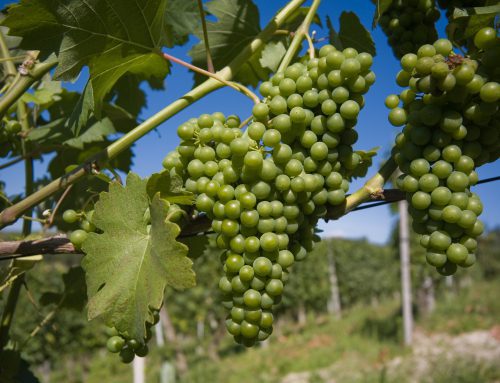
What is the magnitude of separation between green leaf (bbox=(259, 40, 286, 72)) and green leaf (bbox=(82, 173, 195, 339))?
78 cm

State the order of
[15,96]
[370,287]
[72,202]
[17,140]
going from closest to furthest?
1. [15,96]
2. [17,140]
3. [72,202]
4. [370,287]

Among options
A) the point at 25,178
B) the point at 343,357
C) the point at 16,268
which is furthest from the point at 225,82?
the point at 343,357

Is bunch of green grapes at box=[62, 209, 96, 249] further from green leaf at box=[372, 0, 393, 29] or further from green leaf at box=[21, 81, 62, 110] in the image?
green leaf at box=[372, 0, 393, 29]

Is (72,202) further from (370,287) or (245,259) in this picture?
(370,287)

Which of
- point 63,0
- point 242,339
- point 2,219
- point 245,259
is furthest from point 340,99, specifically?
point 2,219

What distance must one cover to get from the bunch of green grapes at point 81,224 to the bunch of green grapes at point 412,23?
1041 mm

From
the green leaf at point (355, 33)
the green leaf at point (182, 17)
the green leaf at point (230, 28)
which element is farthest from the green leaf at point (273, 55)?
the green leaf at point (182, 17)

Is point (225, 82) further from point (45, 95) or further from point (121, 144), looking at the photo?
point (45, 95)

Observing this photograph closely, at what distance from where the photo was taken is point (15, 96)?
1371mm

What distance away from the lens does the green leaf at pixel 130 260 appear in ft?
3.08

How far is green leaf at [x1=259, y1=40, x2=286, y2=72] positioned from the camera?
1.59m

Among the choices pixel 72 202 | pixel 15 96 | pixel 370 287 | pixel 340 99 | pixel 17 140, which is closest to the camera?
pixel 340 99

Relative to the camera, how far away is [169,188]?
105 centimetres

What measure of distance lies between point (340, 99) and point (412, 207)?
1.01 feet
